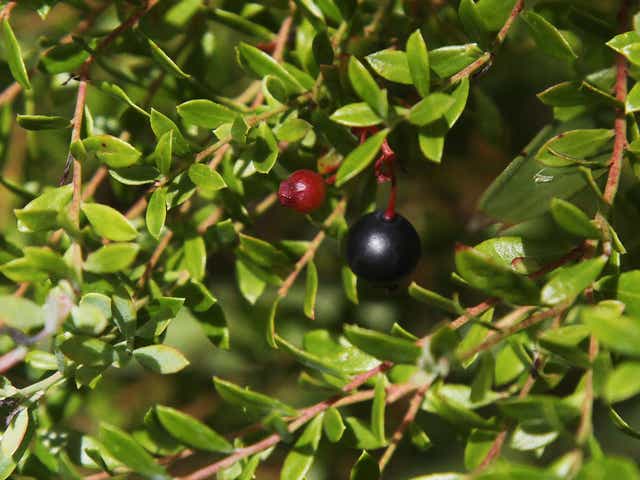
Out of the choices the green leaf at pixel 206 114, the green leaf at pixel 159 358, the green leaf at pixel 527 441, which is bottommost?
the green leaf at pixel 527 441

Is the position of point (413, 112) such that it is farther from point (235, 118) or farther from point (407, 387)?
point (407, 387)

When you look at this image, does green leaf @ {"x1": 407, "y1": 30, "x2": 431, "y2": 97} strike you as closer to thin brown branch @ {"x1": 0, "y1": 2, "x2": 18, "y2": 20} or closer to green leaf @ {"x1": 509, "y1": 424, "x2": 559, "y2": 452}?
green leaf @ {"x1": 509, "y1": 424, "x2": 559, "y2": 452}

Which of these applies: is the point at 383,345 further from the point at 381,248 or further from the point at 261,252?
the point at 261,252

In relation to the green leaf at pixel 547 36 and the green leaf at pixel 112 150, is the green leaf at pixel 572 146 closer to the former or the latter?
the green leaf at pixel 547 36

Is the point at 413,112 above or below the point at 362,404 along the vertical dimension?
above

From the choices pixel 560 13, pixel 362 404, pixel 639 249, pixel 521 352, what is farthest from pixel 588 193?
pixel 362 404

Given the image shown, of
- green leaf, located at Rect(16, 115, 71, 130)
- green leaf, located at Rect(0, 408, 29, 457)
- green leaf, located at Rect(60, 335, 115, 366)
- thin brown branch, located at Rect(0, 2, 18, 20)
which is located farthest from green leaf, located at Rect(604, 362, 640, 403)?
thin brown branch, located at Rect(0, 2, 18, 20)

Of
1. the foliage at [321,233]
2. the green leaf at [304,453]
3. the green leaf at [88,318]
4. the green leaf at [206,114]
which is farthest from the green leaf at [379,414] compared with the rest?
the green leaf at [206,114]
